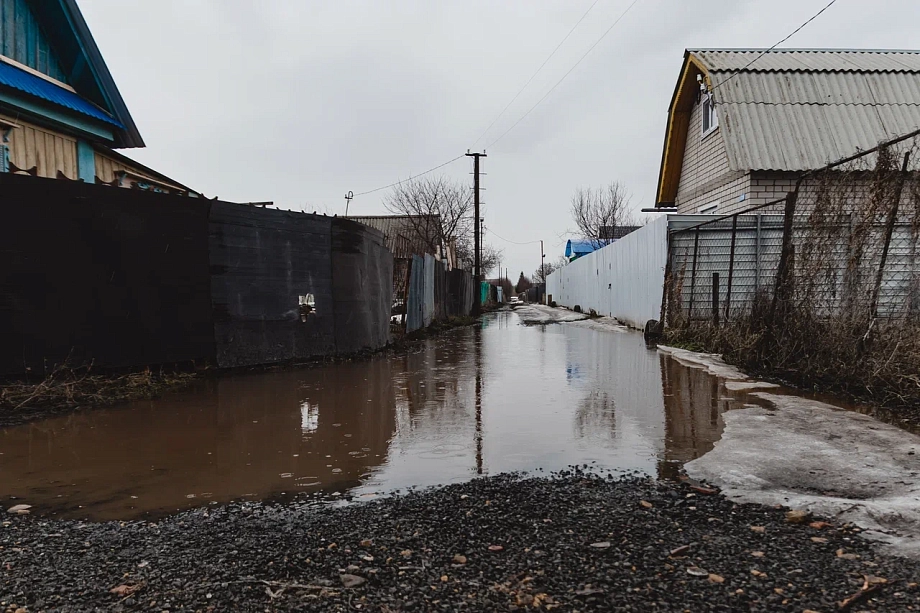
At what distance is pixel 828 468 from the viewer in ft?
11.4

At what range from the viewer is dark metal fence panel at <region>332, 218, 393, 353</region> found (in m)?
9.15

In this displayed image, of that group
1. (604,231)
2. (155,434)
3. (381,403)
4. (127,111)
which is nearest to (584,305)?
(604,231)

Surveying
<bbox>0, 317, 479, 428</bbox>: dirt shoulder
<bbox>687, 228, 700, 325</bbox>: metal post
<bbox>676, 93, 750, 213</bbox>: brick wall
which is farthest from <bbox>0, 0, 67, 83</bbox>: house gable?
<bbox>676, 93, 750, 213</bbox>: brick wall

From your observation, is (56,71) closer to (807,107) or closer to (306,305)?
(306,305)

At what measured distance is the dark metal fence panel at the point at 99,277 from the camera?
5.76m

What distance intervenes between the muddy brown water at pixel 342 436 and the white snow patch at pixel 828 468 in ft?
0.89

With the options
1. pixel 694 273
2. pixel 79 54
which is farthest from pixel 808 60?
pixel 79 54

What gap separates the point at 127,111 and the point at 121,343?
554 cm

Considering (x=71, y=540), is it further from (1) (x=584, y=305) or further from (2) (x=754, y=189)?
(1) (x=584, y=305)

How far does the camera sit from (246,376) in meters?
7.43

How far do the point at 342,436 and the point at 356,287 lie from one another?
5.04 meters

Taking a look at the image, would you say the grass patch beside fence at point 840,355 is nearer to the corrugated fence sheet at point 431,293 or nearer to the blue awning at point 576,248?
the corrugated fence sheet at point 431,293

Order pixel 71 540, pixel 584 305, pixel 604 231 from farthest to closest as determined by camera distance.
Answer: pixel 604 231 → pixel 584 305 → pixel 71 540

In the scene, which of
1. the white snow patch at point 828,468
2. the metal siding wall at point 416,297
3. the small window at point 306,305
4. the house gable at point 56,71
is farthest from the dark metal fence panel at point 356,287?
the white snow patch at point 828,468
